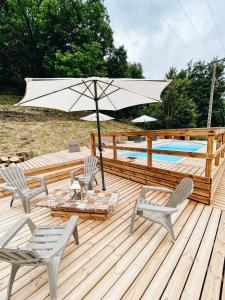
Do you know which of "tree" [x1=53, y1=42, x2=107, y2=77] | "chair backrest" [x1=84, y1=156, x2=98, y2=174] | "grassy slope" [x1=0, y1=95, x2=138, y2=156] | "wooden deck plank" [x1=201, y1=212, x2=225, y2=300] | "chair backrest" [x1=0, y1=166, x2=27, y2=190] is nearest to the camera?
"wooden deck plank" [x1=201, y1=212, x2=225, y2=300]

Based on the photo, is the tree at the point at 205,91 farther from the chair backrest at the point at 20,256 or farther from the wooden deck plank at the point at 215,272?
the chair backrest at the point at 20,256

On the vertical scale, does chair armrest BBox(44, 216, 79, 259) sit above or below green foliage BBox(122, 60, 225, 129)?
below

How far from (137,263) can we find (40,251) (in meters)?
1.19

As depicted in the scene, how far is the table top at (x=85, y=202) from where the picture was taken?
9.04ft

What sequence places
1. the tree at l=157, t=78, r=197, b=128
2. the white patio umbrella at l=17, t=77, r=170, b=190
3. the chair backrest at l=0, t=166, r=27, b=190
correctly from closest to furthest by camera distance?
the white patio umbrella at l=17, t=77, r=170, b=190 → the chair backrest at l=0, t=166, r=27, b=190 → the tree at l=157, t=78, r=197, b=128

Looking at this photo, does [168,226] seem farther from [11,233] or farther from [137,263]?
[11,233]

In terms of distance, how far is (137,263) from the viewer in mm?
2055

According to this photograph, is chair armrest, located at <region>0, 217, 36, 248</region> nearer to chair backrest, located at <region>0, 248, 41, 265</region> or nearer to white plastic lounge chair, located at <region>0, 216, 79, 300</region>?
white plastic lounge chair, located at <region>0, 216, 79, 300</region>

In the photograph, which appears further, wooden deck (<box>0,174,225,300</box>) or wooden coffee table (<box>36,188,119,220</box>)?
wooden coffee table (<box>36,188,119,220</box>)

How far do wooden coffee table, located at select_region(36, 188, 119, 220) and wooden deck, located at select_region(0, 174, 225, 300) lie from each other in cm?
18

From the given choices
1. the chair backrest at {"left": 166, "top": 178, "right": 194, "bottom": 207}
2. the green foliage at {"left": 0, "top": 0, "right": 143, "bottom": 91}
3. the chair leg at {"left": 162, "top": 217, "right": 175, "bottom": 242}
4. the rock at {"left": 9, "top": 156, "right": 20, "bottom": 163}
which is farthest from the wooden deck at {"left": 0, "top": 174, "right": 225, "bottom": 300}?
the green foliage at {"left": 0, "top": 0, "right": 143, "bottom": 91}

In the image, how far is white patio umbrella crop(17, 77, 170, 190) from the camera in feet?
8.57

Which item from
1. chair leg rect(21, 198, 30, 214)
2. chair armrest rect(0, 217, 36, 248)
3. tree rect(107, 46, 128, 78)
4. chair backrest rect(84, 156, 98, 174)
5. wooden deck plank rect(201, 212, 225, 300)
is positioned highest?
tree rect(107, 46, 128, 78)

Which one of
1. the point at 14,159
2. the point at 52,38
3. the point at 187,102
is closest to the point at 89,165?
the point at 14,159
